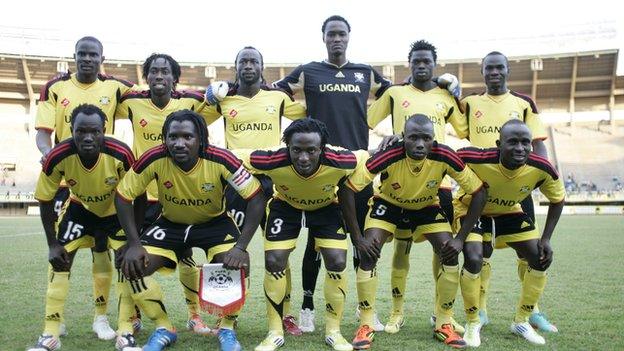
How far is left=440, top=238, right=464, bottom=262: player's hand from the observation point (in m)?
4.15

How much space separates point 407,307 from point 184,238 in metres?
2.46

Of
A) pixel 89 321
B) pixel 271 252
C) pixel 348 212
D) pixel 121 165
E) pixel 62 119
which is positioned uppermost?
pixel 62 119

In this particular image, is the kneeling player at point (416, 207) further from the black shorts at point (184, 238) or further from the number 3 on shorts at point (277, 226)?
the black shorts at point (184, 238)

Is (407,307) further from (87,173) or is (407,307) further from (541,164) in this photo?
(87,173)

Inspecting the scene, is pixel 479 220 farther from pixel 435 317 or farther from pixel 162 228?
pixel 162 228

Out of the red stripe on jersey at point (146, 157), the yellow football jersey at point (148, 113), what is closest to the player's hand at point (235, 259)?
the red stripe on jersey at point (146, 157)

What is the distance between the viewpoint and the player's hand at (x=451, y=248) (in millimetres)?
4146

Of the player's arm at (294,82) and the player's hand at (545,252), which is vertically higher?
the player's arm at (294,82)

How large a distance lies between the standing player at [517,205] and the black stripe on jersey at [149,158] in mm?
2352

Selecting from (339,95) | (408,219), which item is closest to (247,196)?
(408,219)

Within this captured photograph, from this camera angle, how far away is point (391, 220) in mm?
4441

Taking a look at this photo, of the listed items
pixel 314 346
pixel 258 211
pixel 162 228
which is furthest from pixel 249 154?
pixel 314 346

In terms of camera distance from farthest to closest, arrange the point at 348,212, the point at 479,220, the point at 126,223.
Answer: the point at 479,220 < the point at 348,212 < the point at 126,223

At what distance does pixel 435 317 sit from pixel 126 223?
2590mm
